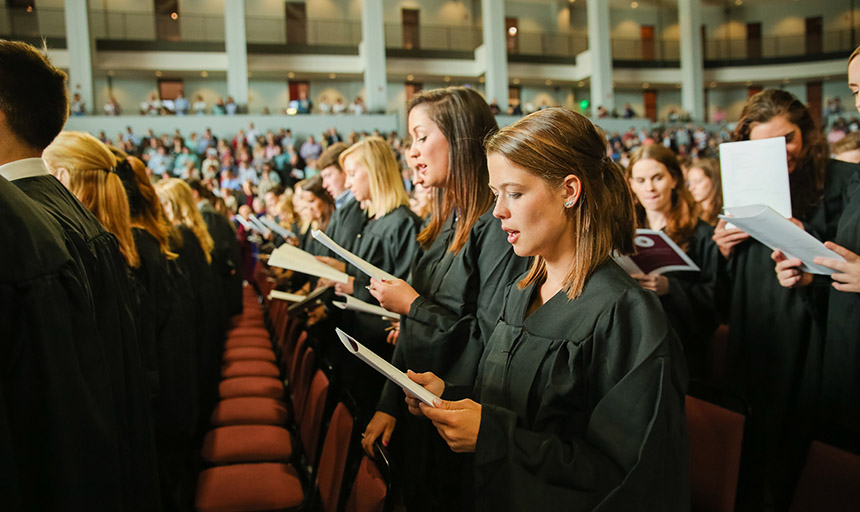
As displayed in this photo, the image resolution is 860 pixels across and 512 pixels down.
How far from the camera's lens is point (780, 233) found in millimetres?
1947

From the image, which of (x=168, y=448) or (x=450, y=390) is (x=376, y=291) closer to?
(x=450, y=390)

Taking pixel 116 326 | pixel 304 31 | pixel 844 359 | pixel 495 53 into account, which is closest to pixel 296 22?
pixel 304 31

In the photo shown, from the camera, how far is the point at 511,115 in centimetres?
2144

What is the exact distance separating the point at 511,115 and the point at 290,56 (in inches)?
327

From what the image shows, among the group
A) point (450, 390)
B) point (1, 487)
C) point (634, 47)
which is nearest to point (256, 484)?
point (450, 390)

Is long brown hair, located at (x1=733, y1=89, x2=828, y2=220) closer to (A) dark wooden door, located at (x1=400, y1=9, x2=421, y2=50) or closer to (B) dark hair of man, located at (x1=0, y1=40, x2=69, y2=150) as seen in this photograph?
(B) dark hair of man, located at (x1=0, y1=40, x2=69, y2=150)

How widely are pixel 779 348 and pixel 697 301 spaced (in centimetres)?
45

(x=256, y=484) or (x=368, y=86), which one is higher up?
(x=368, y=86)

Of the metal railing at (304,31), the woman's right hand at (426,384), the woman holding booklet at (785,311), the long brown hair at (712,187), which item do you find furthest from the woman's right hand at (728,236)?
the metal railing at (304,31)

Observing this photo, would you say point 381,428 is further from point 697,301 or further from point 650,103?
point 650,103

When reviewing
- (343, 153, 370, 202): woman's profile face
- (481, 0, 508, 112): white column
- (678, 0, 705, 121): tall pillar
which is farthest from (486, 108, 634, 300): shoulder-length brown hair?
(678, 0, 705, 121): tall pillar

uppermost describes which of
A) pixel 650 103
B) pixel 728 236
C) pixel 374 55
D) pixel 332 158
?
pixel 374 55

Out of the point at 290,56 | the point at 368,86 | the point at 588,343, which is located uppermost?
the point at 290,56

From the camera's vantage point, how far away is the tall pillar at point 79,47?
1903cm
